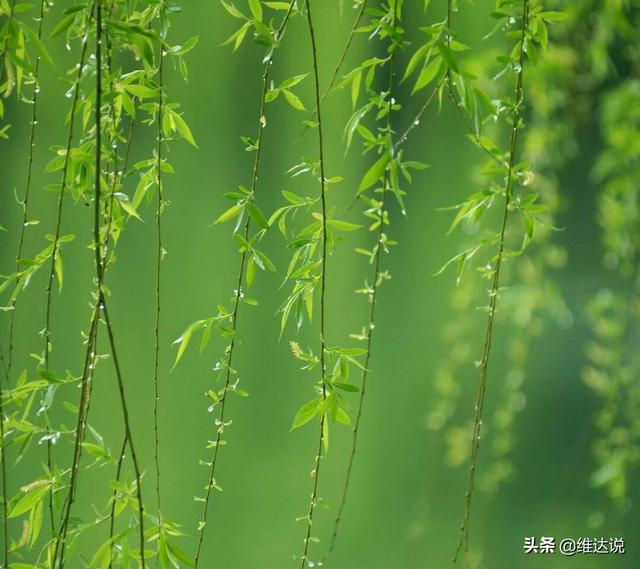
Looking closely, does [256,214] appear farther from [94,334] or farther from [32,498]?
[32,498]

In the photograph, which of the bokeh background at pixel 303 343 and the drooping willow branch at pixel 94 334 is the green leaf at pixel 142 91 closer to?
the drooping willow branch at pixel 94 334

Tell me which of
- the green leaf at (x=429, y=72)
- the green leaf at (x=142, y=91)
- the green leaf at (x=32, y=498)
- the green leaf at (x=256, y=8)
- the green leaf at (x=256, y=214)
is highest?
the green leaf at (x=256, y=8)

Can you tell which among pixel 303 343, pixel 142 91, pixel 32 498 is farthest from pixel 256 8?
pixel 303 343

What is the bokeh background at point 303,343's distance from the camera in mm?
2121

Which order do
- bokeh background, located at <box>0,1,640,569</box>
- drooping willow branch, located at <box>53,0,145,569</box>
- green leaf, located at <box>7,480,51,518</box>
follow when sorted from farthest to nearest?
bokeh background, located at <box>0,1,640,569</box> → green leaf, located at <box>7,480,51,518</box> → drooping willow branch, located at <box>53,0,145,569</box>

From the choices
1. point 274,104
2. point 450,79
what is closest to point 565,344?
point 274,104

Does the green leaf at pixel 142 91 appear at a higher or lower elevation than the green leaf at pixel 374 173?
higher

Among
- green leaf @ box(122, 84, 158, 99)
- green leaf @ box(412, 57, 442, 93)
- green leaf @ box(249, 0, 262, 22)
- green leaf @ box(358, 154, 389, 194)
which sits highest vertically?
green leaf @ box(249, 0, 262, 22)

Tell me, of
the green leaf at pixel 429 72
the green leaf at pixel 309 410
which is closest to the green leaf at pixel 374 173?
the green leaf at pixel 429 72

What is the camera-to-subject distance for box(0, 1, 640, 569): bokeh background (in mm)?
2121

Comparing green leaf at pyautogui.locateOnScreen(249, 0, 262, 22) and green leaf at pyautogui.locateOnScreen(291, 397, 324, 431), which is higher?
green leaf at pyautogui.locateOnScreen(249, 0, 262, 22)

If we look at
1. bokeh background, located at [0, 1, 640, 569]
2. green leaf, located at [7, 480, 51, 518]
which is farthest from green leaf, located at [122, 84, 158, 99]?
bokeh background, located at [0, 1, 640, 569]

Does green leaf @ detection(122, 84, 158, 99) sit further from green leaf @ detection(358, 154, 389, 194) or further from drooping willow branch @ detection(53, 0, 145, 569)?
green leaf @ detection(358, 154, 389, 194)

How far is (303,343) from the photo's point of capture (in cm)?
219
